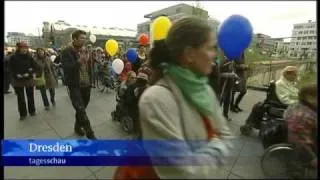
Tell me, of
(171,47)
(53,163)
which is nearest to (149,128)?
(171,47)

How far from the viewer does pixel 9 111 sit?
341 cm

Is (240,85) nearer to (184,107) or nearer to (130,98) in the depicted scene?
(130,98)

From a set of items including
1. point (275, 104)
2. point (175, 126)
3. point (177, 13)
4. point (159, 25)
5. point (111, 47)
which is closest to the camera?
point (175, 126)

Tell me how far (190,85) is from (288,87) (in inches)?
77.0

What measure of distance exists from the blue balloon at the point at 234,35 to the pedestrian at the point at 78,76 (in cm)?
128

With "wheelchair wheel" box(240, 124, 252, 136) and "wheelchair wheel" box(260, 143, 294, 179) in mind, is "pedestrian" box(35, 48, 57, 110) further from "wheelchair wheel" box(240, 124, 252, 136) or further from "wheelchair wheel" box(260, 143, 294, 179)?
"wheelchair wheel" box(260, 143, 294, 179)

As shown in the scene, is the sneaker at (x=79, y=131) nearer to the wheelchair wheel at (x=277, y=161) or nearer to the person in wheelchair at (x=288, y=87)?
the wheelchair wheel at (x=277, y=161)

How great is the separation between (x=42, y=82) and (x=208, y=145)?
127 inches

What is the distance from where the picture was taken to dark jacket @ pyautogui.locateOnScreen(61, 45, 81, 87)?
2260 millimetres

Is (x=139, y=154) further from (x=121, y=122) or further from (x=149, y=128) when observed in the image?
(x=121, y=122)

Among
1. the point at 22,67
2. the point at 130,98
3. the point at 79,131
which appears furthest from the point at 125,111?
the point at 22,67

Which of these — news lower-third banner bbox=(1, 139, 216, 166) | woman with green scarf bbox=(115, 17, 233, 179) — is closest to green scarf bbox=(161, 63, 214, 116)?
woman with green scarf bbox=(115, 17, 233, 179)

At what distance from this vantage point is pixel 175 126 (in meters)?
0.70

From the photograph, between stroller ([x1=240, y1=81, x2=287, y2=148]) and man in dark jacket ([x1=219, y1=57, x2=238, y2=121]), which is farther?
man in dark jacket ([x1=219, y1=57, x2=238, y2=121])
